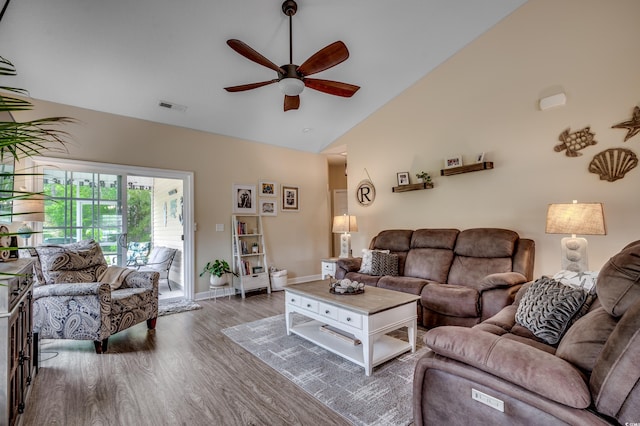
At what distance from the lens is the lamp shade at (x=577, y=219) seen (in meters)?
2.62

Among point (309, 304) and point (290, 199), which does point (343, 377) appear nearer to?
point (309, 304)

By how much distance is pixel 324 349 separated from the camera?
292 centimetres

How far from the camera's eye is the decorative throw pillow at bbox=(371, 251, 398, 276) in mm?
4086

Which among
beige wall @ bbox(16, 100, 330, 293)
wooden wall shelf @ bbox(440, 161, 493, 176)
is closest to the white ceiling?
beige wall @ bbox(16, 100, 330, 293)

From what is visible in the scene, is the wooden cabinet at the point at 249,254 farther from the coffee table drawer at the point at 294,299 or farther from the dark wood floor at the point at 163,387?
the coffee table drawer at the point at 294,299

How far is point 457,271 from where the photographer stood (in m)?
3.70

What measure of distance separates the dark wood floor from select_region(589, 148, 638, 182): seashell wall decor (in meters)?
3.36

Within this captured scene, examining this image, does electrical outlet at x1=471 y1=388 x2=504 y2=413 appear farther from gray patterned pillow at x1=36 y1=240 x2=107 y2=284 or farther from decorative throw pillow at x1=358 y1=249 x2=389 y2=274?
gray patterned pillow at x1=36 y1=240 x2=107 y2=284

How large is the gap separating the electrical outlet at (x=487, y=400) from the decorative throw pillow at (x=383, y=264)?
2.70 metres

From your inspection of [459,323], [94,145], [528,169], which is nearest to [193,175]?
[94,145]

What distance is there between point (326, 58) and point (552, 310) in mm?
2474

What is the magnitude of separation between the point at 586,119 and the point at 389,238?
2606mm

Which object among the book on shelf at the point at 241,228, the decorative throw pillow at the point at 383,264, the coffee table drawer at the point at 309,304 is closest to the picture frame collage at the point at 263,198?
the book on shelf at the point at 241,228

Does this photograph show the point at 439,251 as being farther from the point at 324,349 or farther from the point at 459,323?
the point at 324,349
